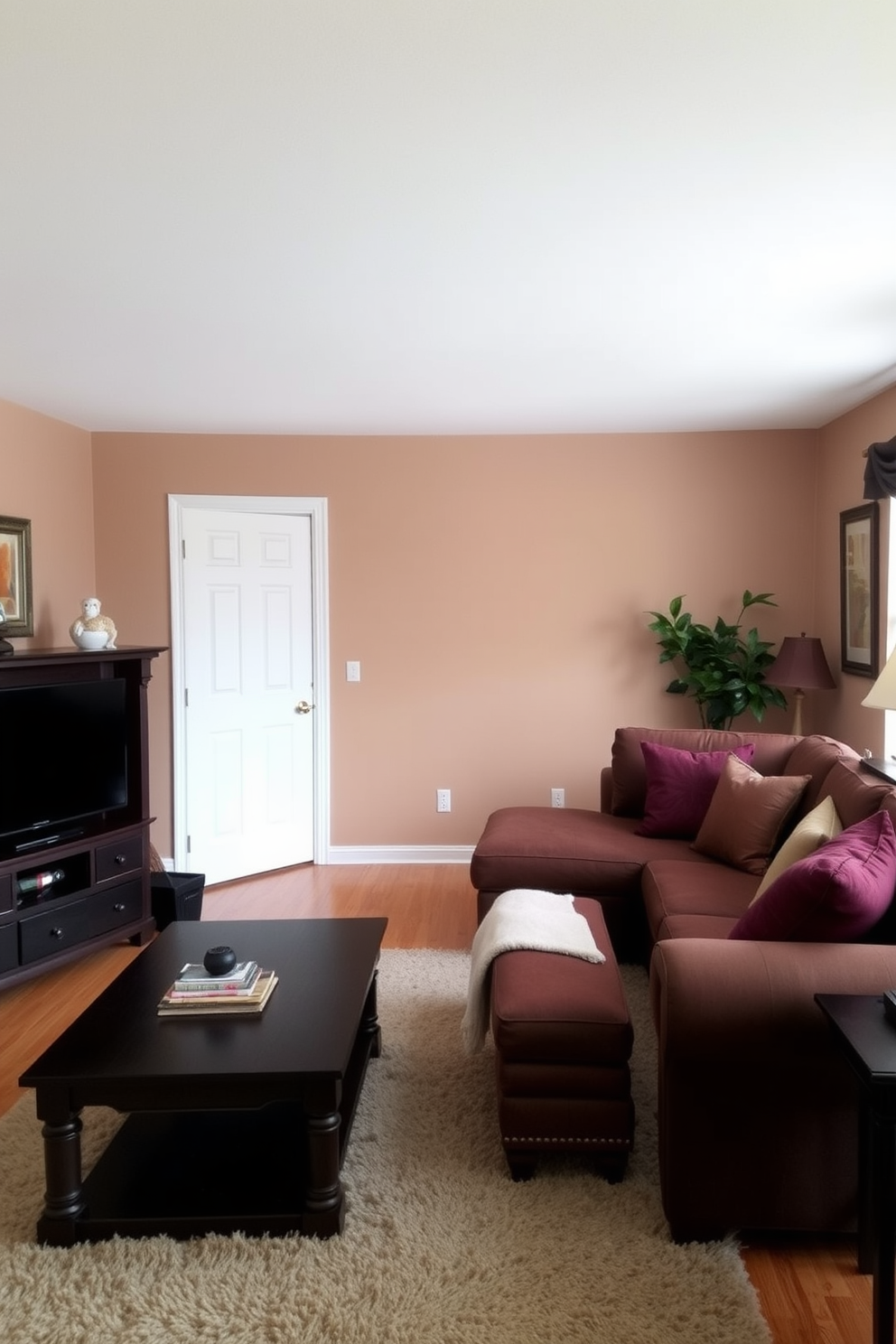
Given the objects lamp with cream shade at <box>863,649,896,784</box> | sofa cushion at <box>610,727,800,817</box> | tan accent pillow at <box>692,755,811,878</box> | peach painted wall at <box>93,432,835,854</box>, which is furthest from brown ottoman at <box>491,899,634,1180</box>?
peach painted wall at <box>93,432,835,854</box>

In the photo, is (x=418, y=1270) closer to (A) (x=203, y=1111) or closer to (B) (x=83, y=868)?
(A) (x=203, y=1111)

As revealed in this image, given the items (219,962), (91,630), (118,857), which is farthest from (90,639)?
(219,962)

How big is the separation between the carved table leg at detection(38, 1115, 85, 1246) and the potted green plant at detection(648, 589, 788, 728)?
3573 mm

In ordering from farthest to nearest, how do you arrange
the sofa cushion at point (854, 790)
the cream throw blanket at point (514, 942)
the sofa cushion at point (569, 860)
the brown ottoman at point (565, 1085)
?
the sofa cushion at point (569, 860) < the sofa cushion at point (854, 790) < the cream throw blanket at point (514, 942) < the brown ottoman at point (565, 1085)

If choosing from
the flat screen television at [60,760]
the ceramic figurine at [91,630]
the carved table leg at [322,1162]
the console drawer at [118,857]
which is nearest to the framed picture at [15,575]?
the ceramic figurine at [91,630]

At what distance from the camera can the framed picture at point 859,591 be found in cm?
400

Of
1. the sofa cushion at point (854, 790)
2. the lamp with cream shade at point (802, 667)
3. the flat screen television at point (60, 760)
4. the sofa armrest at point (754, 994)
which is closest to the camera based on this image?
the sofa armrest at point (754, 994)

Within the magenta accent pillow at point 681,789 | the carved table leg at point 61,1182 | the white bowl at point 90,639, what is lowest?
the carved table leg at point 61,1182

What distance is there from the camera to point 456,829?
5.07 m

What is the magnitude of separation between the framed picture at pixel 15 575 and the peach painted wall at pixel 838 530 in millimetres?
3884

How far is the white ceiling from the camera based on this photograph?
5.07 feet

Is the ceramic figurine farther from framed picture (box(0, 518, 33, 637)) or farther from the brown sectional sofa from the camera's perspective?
the brown sectional sofa

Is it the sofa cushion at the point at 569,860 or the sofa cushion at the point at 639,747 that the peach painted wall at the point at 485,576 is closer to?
the sofa cushion at the point at 639,747

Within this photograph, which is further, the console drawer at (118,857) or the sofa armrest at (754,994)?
the console drawer at (118,857)
